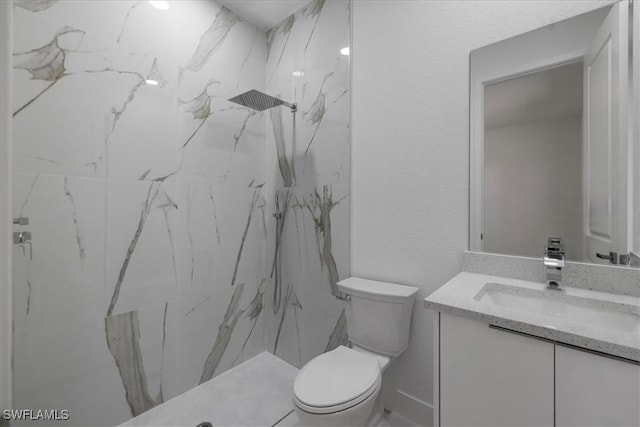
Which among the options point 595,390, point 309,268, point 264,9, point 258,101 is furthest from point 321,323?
point 264,9

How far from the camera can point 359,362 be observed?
140cm

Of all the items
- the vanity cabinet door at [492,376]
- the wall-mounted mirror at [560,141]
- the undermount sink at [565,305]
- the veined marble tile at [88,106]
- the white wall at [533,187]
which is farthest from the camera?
the veined marble tile at [88,106]

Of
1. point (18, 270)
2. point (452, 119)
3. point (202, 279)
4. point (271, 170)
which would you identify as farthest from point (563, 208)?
point (18, 270)

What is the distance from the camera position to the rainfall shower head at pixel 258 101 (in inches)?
74.8

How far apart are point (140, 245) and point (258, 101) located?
1218 mm

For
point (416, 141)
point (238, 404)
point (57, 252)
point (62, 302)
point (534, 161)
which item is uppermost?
point (416, 141)

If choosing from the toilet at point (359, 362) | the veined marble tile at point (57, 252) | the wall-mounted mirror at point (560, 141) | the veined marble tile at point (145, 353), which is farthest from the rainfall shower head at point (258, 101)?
the veined marble tile at point (145, 353)

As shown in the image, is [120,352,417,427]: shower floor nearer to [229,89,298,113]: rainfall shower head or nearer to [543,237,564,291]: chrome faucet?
[543,237,564,291]: chrome faucet

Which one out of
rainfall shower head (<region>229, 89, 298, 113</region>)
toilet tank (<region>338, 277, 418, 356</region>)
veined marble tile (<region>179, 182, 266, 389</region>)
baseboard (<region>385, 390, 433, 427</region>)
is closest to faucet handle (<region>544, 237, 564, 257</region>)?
toilet tank (<region>338, 277, 418, 356</region>)

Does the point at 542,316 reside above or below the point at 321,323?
above

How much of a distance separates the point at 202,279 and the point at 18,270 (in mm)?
888

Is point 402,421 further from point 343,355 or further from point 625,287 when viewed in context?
point 625,287

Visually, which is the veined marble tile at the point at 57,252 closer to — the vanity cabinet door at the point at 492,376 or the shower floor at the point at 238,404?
the shower floor at the point at 238,404

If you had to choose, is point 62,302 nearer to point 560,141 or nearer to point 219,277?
point 219,277
